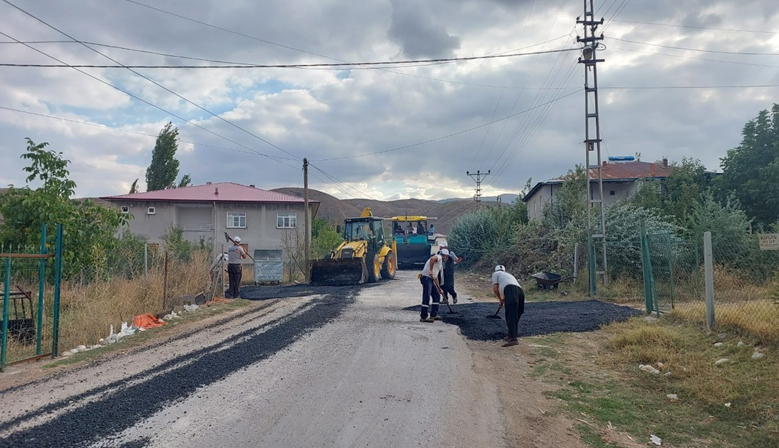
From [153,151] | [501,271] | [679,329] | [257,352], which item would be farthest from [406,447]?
[153,151]

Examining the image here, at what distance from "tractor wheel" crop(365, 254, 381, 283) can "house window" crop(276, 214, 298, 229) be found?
18.3 metres

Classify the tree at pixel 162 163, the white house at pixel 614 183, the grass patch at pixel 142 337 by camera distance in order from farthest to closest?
the tree at pixel 162 163 < the white house at pixel 614 183 < the grass patch at pixel 142 337

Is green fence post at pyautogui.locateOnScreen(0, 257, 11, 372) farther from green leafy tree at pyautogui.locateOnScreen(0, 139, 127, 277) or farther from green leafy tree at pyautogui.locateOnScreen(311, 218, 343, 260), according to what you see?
green leafy tree at pyautogui.locateOnScreen(311, 218, 343, 260)

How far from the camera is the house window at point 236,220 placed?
3862 centimetres

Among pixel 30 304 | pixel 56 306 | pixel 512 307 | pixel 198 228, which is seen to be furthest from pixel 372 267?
pixel 198 228

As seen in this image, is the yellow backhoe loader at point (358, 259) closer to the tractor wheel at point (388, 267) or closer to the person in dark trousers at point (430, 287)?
the tractor wheel at point (388, 267)

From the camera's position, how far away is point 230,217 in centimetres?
3869

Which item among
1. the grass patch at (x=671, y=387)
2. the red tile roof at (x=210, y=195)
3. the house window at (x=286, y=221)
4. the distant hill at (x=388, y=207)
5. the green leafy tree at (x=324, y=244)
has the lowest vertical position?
the grass patch at (x=671, y=387)

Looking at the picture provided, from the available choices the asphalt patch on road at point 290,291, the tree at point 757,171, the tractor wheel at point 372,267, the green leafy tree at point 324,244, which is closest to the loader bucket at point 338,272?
the asphalt patch on road at point 290,291

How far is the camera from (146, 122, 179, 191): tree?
171 feet

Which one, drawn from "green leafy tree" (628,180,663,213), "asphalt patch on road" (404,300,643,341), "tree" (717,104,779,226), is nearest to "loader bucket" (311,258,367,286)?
"asphalt patch on road" (404,300,643,341)

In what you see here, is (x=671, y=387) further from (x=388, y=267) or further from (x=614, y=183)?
(x=614, y=183)

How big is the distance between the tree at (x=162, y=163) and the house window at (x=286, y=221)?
748 inches

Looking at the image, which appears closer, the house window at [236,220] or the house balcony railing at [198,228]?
the house balcony railing at [198,228]
